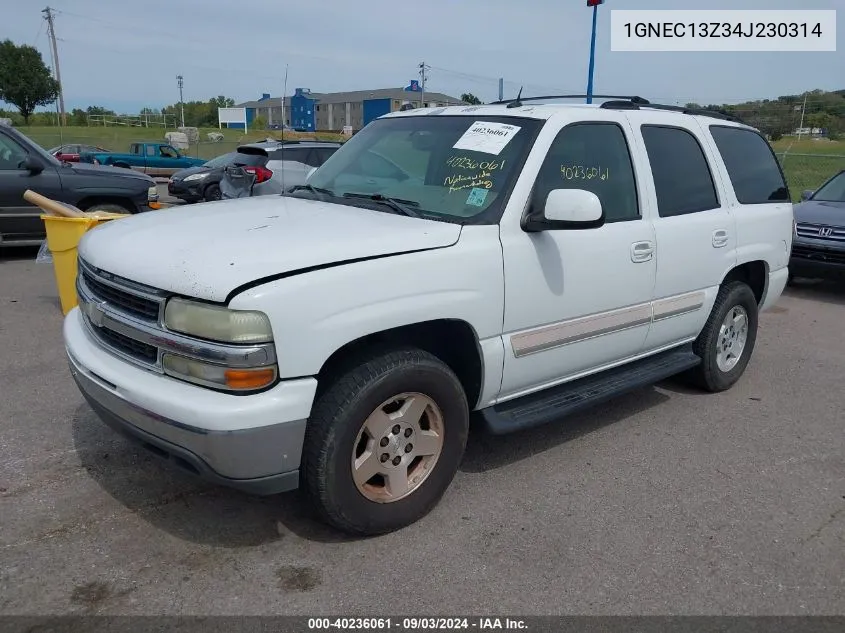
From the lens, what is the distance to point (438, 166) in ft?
12.3

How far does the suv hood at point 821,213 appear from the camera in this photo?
8.88 m

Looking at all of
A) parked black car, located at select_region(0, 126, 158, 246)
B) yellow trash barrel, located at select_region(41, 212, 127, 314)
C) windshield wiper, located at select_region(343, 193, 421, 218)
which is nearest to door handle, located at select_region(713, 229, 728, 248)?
windshield wiper, located at select_region(343, 193, 421, 218)

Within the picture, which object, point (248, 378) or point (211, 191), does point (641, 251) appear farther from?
point (211, 191)

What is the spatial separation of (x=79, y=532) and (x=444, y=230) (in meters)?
2.10

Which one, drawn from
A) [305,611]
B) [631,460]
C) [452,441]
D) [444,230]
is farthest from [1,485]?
[631,460]

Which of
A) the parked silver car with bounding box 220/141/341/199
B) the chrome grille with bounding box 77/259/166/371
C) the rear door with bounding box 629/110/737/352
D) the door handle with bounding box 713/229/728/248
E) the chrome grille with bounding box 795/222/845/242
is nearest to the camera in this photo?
the chrome grille with bounding box 77/259/166/371

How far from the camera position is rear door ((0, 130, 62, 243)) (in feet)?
28.7

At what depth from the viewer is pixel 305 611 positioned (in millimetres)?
2670

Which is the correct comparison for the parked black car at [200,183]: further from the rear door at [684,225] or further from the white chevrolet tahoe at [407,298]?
the rear door at [684,225]

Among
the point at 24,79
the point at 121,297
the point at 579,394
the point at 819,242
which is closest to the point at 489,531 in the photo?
the point at 579,394

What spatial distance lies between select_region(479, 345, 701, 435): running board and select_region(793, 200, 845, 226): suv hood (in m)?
5.47

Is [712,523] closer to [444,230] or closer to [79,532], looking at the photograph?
[444,230]

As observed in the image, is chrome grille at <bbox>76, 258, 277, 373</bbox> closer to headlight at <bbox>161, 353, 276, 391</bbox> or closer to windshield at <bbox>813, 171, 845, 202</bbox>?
headlight at <bbox>161, 353, 276, 391</bbox>

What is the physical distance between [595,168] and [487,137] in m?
0.66
